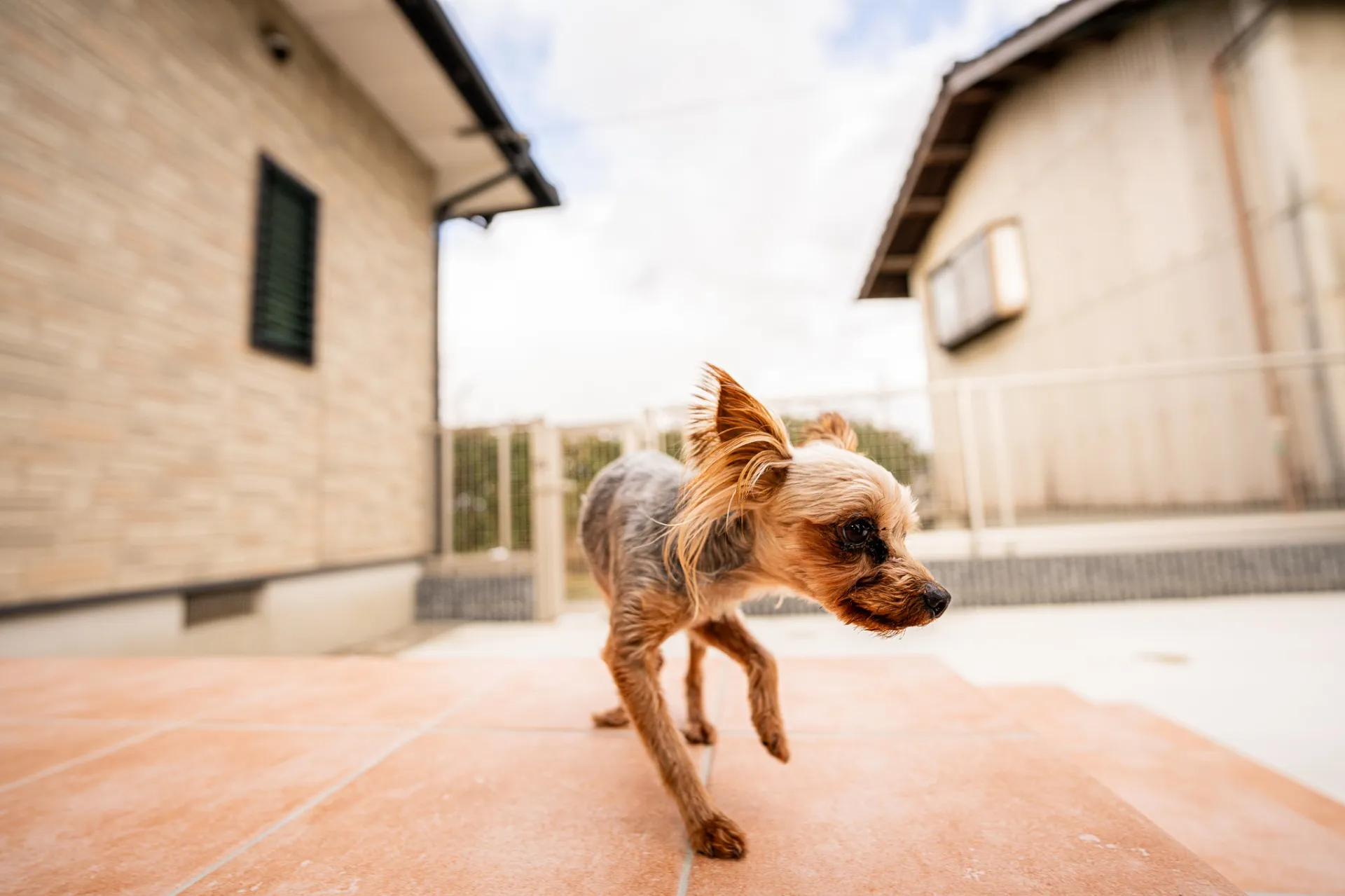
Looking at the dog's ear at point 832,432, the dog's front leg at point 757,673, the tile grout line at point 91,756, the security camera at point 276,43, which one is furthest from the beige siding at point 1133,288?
the security camera at point 276,43

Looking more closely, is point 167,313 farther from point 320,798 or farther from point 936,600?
point 936,600

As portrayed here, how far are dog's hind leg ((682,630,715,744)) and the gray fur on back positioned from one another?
1.05 feet

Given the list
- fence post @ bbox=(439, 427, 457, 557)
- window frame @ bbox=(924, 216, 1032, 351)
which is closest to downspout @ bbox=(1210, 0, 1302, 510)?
window frame @ bbox=(924, 216, 1032, 351)

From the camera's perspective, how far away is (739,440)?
125 cm

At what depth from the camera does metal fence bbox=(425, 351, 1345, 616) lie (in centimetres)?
577

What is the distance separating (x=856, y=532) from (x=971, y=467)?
5945 mm

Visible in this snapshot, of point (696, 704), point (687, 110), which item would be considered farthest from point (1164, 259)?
point (696, 704)

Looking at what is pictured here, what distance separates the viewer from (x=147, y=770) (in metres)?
1.59

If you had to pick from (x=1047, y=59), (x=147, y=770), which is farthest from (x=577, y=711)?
(x=1047, y=59)

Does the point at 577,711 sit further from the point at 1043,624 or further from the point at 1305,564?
the point at 1305,564

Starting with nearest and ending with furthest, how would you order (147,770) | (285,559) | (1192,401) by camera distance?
(147,770), (285,559), (1192,401)

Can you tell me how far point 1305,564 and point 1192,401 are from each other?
5.89ft

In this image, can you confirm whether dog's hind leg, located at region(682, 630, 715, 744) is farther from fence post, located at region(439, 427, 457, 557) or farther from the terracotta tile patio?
fence post, located at region(439, 427, 457, 557)

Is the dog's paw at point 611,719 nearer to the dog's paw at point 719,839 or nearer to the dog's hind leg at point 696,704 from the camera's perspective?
the dog's hind leg at point 696,704
